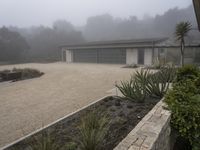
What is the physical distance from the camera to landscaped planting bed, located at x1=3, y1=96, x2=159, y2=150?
3.40m

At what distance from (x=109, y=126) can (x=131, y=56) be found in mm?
20587

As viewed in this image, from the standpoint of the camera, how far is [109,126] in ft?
12.9

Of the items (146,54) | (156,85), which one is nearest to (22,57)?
(146,54)

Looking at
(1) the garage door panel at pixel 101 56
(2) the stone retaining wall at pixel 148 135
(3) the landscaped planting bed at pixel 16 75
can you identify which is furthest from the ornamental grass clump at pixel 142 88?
(1) the garage door panel at pixel 101 56

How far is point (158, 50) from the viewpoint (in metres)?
21.8

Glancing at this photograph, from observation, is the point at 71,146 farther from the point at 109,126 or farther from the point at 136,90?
the point at 136,90

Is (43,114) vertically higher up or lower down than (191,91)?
lower down

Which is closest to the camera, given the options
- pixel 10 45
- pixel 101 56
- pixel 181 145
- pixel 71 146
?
pixel 71 146

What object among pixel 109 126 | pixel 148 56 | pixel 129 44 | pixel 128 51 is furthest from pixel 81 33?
pixel 109 126

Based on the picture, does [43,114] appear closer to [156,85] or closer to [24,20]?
[156,85]

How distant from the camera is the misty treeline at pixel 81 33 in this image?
110ft

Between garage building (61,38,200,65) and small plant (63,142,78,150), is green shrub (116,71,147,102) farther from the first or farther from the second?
garage building (61,38,200,65)

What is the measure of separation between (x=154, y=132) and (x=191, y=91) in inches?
91.8

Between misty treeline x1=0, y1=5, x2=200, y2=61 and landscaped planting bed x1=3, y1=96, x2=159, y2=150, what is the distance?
75.3 ft
